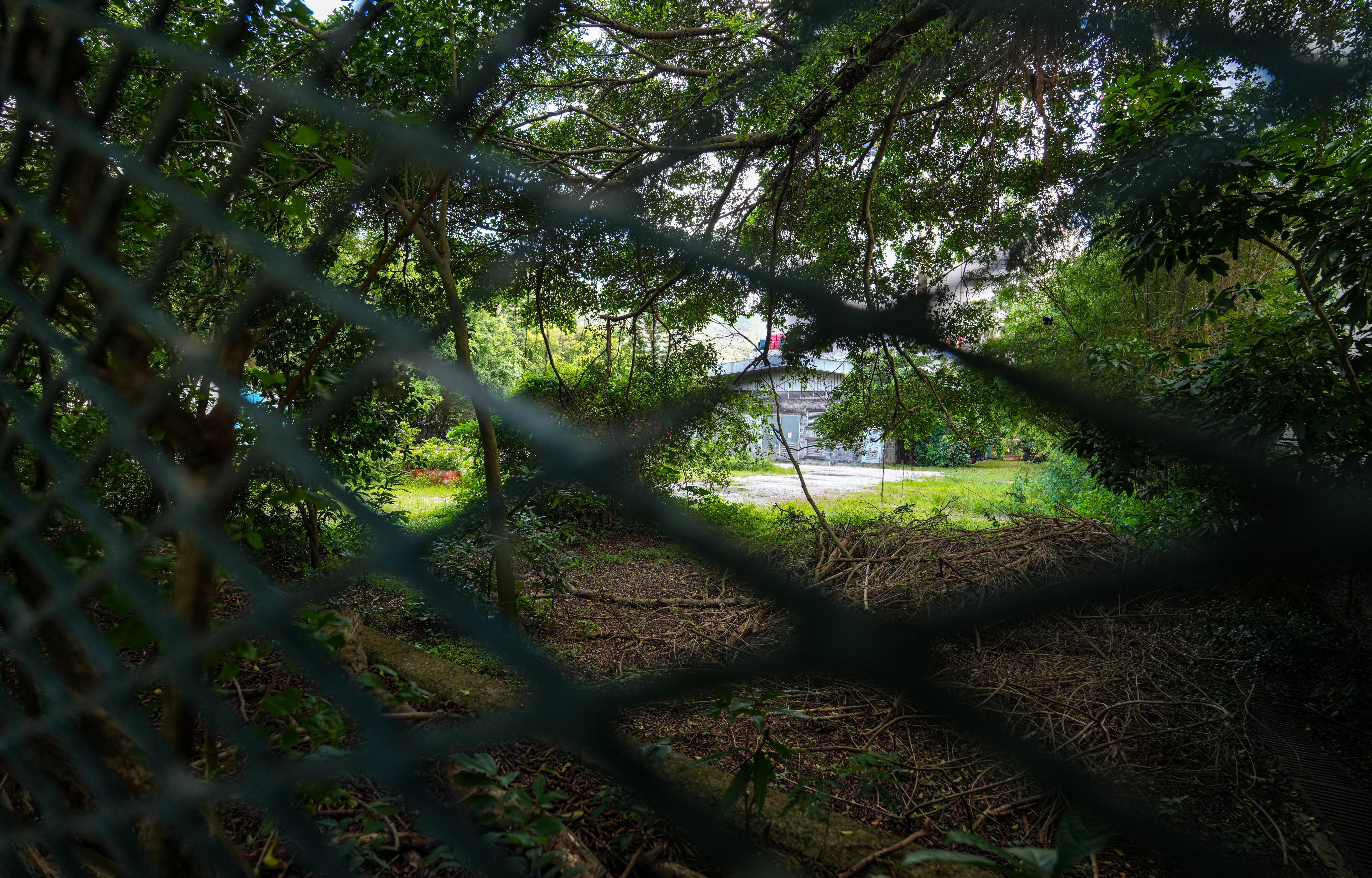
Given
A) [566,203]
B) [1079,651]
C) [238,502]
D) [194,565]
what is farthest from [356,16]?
[1079,651]

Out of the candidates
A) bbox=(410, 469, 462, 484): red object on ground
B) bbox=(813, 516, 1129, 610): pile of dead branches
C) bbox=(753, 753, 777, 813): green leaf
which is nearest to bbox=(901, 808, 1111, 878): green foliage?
bbox=(753, 753, 777, 813): green leaf

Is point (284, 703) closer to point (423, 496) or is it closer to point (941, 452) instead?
point (941, 452)

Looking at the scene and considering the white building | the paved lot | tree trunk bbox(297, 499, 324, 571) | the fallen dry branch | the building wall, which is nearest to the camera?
tree trunk bbox(297, 499, 324, 571)

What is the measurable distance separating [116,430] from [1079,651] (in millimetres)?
3001

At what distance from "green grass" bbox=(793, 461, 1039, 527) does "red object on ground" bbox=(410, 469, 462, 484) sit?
8.21ft

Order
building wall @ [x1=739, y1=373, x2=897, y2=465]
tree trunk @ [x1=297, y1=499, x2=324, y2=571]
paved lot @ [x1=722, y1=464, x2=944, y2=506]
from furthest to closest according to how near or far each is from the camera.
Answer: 1. paved lot @ [x1=722, y1=464, x2=944, y2=506]
2. building wall @ [x1=739, y1=373, x2=897, y2=465]
3. tree trunk @ [x1=297, y1=499, x2=324, y2=571]

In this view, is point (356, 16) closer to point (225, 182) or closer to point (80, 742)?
point (225, 182)

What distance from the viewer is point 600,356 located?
12.3 ft

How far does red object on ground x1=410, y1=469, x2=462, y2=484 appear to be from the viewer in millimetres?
4617

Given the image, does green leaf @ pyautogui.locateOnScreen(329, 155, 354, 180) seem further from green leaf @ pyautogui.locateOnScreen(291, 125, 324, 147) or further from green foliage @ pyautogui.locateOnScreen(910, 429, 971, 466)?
green foliage @ pyautogui.locateOnScreen(910, 429, 971, 466)

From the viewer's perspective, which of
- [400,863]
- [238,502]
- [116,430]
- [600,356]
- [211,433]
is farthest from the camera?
[600,356]

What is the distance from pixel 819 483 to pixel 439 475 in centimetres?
290

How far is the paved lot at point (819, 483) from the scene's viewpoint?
4285mm

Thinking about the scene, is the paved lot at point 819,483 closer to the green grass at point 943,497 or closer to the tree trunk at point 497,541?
the green grass at point 943,497
